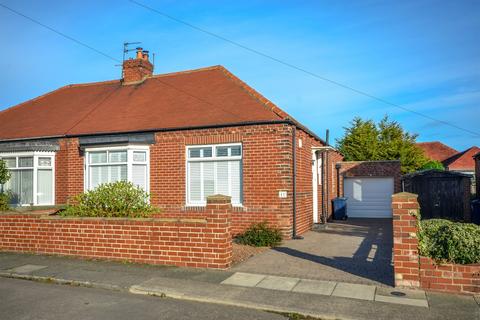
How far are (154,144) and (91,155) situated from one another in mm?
2526

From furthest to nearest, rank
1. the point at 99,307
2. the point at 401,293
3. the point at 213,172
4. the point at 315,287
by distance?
the point at 213,172 < the point at 315,287 < the point at 401,293 < the point at 99,307

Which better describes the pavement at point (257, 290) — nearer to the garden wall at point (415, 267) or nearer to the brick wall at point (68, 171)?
the garden wall at point (415, 267)

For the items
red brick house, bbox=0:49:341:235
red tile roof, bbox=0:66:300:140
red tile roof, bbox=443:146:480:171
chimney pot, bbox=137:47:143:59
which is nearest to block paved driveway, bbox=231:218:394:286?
red brick house, bbox=0:49:341:235

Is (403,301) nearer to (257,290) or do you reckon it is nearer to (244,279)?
(257,290)

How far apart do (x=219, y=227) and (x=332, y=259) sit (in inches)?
113

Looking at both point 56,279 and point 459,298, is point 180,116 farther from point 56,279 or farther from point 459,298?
point 459,298

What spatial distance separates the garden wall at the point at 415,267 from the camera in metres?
6.70

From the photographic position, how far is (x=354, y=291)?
6.92m

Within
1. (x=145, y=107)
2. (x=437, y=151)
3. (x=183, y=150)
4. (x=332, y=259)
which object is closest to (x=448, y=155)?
(x=437, y=151)

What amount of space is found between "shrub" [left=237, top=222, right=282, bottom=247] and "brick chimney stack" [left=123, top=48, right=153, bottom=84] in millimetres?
9563

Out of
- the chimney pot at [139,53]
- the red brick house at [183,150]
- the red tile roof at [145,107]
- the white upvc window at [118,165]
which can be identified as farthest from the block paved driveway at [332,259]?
the chimney pot at [139,53]

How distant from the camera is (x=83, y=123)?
15.8 metres

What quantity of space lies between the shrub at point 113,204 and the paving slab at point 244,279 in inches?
125

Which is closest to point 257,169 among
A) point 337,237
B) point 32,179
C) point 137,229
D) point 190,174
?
point 190,174
